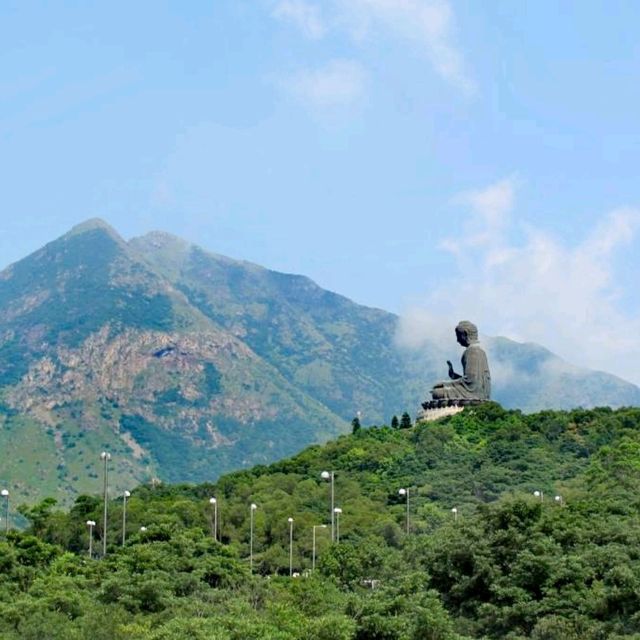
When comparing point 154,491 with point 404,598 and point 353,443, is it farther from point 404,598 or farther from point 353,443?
point 404,598

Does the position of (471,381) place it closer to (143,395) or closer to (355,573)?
(355,573)

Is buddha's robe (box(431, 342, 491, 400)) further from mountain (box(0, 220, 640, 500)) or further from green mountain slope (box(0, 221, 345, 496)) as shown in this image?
green mountain slope (box(0, 221, 345, 496))

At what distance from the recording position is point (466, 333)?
298 feet

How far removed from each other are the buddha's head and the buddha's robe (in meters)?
0.51

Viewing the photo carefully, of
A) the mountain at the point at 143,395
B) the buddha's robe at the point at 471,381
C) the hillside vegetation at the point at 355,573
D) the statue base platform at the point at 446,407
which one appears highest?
the mountain at the point at 143,395

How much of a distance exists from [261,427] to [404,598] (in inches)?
5422

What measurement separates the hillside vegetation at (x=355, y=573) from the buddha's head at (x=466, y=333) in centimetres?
2245

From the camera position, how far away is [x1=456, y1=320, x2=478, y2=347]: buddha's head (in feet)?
298

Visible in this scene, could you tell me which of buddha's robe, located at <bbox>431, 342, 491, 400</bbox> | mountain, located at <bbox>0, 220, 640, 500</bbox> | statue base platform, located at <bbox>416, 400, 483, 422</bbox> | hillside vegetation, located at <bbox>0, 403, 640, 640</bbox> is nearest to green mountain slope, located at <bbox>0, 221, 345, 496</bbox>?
Answer: mountain, located at <bbox>0, 220, 640, 500</bbox>

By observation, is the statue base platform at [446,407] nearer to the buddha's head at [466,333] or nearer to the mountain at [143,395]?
the buddha's head at [466,333]

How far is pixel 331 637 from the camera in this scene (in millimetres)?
34594

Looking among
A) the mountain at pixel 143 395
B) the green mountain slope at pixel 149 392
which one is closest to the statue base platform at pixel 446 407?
→ the mountain at pixel 143 395

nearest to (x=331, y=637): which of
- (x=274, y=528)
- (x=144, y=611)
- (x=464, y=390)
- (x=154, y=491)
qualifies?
(x=144, y=611)

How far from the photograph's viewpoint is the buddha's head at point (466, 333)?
90750 mm
